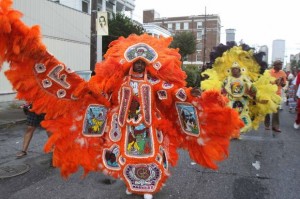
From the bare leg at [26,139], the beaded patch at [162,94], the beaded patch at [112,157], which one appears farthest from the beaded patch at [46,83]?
the bare leg at [26,139]

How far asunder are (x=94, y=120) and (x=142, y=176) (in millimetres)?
815

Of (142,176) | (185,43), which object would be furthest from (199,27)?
(142,176)

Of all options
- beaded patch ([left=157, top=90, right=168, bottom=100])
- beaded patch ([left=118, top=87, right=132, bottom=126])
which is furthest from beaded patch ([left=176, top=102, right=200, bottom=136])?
beaded patch ([left=118, top=87, right=132, bottom=126])

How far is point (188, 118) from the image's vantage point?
13.1 feet

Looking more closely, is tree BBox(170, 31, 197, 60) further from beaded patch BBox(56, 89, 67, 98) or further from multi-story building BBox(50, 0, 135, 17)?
beaded patch BBox(56, 89, 67, 98)

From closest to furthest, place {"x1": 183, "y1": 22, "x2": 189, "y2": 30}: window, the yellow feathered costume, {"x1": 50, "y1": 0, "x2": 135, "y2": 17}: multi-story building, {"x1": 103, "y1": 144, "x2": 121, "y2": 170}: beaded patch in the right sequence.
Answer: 1. {"x1": 103, "y1": 144, "x2": 121, "y2": 170}: beaded patch
2. the yellow feathered costume
3. {"x1": 50, "y1": 0, "x2": 135, "y2": 17}: multi-story building
4. {"x1": 183, "y1": 22, "x2": 189, "y2": 30}: window

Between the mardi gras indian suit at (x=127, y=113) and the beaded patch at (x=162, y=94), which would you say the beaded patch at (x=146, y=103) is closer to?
the mardi gras indian suit at (x=127, y=113)

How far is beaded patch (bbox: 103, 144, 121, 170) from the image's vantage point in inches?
149

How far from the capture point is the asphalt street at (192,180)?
14.0ft

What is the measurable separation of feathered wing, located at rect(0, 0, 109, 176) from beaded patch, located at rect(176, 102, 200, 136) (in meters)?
0.82

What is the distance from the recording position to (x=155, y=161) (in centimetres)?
366

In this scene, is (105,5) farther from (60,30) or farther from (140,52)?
(140,52)

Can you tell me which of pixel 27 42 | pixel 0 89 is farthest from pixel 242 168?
pixel 0 89

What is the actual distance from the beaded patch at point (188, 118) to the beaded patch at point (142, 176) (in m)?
0.64
